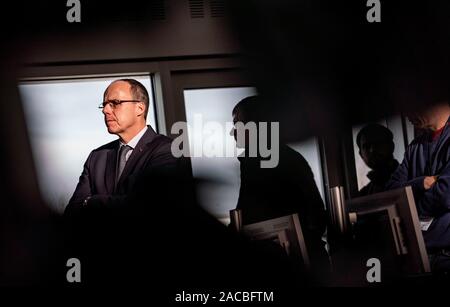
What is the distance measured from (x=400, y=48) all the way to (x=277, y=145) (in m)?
0.70

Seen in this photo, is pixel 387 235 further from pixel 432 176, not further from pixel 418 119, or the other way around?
pixel 418 119

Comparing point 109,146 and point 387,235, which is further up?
point 109,146

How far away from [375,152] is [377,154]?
1cm

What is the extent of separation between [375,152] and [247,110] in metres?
0.60

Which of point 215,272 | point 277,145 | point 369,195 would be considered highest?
point 277,145

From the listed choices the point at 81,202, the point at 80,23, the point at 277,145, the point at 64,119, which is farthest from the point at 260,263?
the point at 80,23

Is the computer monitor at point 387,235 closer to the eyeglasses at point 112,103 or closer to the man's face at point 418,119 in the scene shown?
the man's face at point 418,119

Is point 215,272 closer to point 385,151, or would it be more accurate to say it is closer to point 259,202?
point 259,202

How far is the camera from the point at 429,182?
3941mm

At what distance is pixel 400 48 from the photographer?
403cm

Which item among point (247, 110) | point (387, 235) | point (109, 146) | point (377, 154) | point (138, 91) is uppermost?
point (138, 91)

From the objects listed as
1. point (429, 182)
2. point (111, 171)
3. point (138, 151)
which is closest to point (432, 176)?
point (429, 182)

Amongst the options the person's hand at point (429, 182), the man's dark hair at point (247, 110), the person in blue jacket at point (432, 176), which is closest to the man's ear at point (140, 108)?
the man's dark hair at point (247, 110)

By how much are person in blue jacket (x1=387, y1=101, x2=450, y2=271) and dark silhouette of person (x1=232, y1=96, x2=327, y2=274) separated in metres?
0.36
